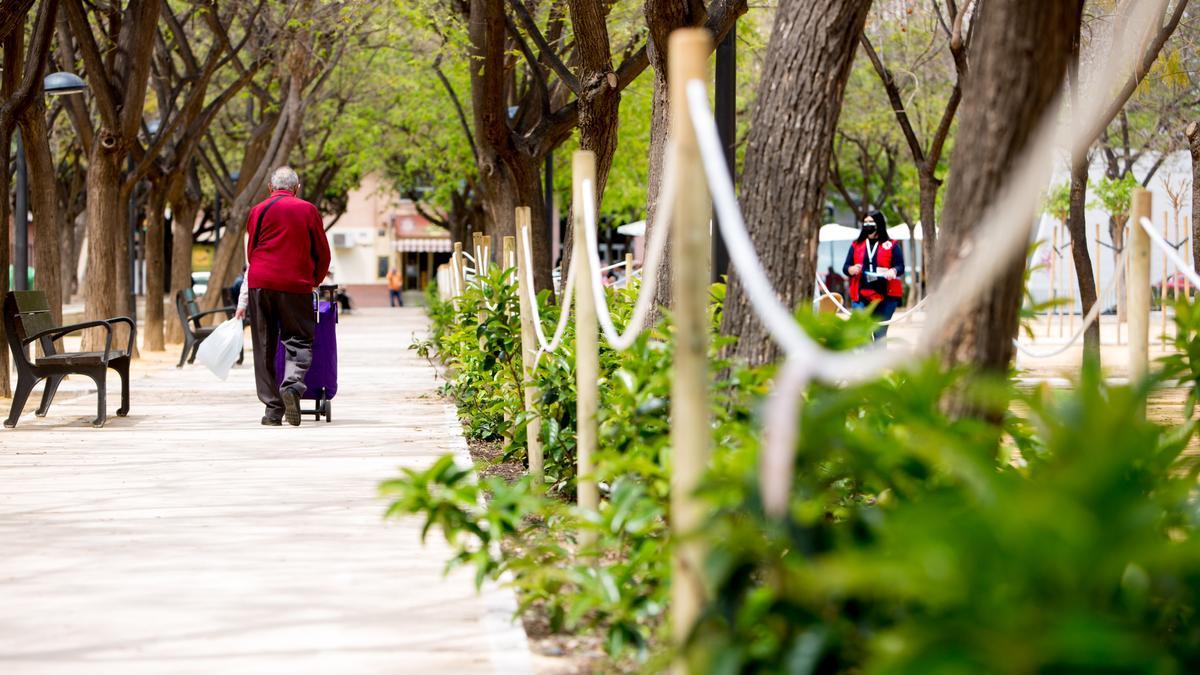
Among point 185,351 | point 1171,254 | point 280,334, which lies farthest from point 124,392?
point 1171,254

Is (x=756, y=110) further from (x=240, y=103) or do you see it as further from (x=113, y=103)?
(x=240, y=103)

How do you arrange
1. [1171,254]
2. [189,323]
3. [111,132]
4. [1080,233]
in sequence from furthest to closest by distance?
1. [189,323]
2. [111,132]
3. [1080,233]
4. [1171,254]

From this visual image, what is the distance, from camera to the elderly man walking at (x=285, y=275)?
1170 centimetres

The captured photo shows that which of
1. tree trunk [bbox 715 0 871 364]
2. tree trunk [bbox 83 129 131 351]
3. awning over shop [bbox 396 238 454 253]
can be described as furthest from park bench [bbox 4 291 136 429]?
awning over shop [bbox 396 238 454 253]

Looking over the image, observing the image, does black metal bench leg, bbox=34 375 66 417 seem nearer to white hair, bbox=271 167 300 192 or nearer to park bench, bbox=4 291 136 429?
park bench, bbox=4 291 136 429

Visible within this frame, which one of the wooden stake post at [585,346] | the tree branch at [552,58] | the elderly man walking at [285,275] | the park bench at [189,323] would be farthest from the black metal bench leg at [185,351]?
the wooden stake post at [585,346]

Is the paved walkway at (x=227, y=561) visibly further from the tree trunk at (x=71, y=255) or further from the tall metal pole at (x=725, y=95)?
the tree trunk at (x=71, y=255)

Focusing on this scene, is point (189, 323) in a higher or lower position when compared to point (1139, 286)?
lower

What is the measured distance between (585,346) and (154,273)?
19.6m

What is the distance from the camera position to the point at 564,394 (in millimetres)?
7742

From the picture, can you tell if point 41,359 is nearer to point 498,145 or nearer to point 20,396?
point 20,396

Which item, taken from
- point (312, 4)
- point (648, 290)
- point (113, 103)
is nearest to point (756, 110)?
point (648, 290)

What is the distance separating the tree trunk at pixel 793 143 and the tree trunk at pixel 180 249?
22.1m

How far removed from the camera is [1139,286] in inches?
232
